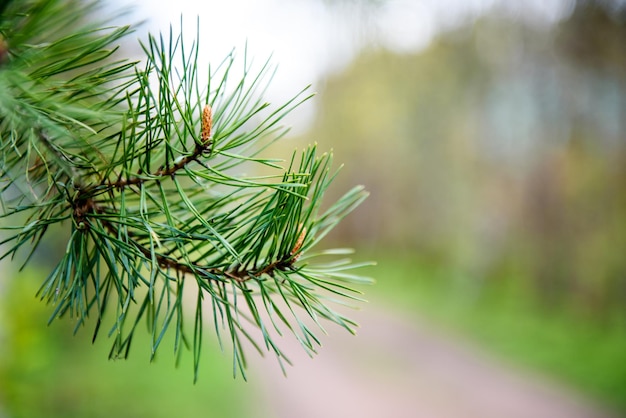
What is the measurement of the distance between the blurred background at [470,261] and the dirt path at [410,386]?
3 cm

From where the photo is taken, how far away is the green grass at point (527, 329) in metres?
4.95

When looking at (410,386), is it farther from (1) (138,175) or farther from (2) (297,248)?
(1) (138,175)

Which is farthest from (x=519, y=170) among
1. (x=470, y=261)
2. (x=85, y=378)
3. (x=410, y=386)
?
(x=85, y=378)

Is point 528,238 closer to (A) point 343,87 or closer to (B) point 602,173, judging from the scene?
(B) point 602,173

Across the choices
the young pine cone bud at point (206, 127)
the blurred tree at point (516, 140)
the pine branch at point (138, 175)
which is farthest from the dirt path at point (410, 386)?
the young pine cone bud at point (206, 127)

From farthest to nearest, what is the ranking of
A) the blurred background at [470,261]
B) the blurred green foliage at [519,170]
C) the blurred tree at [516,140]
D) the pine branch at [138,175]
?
the blurred tree at [516,140] → the blurred green foliage at [519,170] → the blurred background at [470,261] → the pine branch at [138,175]

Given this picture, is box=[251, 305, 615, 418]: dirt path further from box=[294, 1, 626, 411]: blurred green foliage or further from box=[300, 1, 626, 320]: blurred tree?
box=[300, 1, 626, 320]: blurred tree

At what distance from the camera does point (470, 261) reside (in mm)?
7848

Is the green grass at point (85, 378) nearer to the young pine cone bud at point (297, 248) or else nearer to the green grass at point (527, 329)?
the young pine cone bud at point (297, 248)

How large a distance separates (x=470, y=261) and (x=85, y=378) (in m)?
6.34

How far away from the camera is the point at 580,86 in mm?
5879

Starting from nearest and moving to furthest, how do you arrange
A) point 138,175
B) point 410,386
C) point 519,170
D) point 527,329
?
point 138,175
point 410,386
point 527,329
point 519,170

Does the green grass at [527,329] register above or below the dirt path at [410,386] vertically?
above

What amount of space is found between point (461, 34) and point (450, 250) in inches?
154
